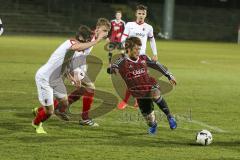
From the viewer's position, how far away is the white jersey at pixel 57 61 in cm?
938

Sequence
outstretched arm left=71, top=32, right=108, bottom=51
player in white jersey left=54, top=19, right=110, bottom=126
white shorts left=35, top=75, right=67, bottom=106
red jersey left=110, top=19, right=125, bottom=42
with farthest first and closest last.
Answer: red jersey left=110, top=19, right=125, bottom=42
player in white jersey left=54, top=19, right=110, bottom=126
white shorts left=35, top=75, right=67, bottom=106
outstretched arm left=71, top=32, right=108, bottom=51

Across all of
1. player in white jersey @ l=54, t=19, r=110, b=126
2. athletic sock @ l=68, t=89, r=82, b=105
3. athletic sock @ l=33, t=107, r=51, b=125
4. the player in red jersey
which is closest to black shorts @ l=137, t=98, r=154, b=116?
the player in red jersey

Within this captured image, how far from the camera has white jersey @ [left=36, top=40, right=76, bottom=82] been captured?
9.38 metres

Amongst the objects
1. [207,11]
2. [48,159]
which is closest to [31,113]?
[48,159]

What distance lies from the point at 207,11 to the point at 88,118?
50279mm

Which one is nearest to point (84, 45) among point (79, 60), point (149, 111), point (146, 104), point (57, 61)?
point (57, 61)

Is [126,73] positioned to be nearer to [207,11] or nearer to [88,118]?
[88,118]

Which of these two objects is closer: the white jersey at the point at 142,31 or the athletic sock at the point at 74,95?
the athletic sock at the point at 74,95

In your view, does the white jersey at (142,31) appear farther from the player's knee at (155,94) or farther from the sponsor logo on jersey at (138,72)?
the sponsor logo on jersey at (138,72)

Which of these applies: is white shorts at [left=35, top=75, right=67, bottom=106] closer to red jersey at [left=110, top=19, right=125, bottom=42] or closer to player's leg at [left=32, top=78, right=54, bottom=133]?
player's leg at [left=32, top=78, right=54, bottom=133]

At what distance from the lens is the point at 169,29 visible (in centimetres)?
5284

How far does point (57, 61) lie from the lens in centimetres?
944

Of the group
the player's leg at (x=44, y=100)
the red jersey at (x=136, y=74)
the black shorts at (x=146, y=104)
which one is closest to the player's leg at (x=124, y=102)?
the black shorts at (x=146, y=104)

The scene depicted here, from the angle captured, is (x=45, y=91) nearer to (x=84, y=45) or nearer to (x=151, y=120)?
(x=84, y=45)
